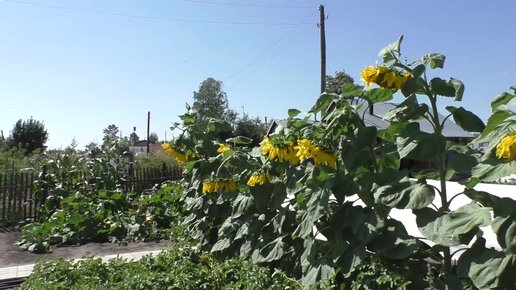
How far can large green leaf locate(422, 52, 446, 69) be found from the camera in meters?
3.07

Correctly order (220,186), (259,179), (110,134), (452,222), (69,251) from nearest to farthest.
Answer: (452,222), (259,179), (220,186), (69,251), (110,134)

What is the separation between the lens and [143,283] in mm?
4051

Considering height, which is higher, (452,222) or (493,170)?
(493,170)

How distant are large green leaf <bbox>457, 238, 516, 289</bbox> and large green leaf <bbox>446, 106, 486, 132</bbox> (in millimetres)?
665

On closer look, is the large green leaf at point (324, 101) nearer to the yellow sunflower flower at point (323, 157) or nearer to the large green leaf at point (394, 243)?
the yellow sunflower flower at point (323, 157)

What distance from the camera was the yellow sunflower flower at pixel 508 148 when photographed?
2264 millimetres

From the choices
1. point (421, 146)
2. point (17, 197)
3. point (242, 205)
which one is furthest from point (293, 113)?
point (17, 197)

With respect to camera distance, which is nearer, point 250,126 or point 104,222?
point 104,222

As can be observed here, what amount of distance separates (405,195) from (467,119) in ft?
1.99

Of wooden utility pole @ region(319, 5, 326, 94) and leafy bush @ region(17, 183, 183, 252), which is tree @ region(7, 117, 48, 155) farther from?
leafy bush @ region(17, 183, 183, 252)

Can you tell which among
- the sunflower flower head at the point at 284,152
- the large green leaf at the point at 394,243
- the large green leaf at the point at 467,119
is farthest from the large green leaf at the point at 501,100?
the sunflower flower head at the point at 284,152

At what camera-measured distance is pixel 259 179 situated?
408 centimetres

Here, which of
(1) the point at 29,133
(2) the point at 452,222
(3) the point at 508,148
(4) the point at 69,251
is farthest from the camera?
(1) the point at 29,133

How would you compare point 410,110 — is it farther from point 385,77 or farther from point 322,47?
point 322,47
